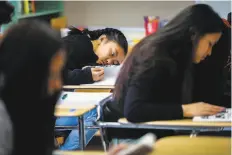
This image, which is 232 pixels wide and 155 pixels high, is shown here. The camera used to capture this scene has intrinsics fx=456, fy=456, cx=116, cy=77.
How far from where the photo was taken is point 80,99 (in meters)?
2.05

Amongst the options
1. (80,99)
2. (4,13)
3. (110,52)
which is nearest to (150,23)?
(110,52)

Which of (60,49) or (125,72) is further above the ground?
(60,49)

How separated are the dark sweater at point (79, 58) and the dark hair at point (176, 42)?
1.97ft

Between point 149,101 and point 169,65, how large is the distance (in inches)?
5.7

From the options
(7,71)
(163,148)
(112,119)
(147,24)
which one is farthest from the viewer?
(147,24)

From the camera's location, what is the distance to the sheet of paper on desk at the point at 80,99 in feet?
6.31

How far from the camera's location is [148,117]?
160 cm

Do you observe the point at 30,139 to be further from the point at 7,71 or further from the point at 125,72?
the point at 125,72

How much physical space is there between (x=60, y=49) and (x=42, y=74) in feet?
0.21

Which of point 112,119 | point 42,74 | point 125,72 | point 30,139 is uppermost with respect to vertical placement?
point 42,74

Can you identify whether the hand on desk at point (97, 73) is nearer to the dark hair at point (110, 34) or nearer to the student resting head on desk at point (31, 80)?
the dark hair at point (110, 34)

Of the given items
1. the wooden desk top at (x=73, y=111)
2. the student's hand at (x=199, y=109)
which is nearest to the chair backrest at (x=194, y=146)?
the student's hand at (x=199, y=109)

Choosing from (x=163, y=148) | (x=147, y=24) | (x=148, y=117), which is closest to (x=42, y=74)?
(x=163, y=148)

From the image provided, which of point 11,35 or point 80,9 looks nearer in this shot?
point 11,35
